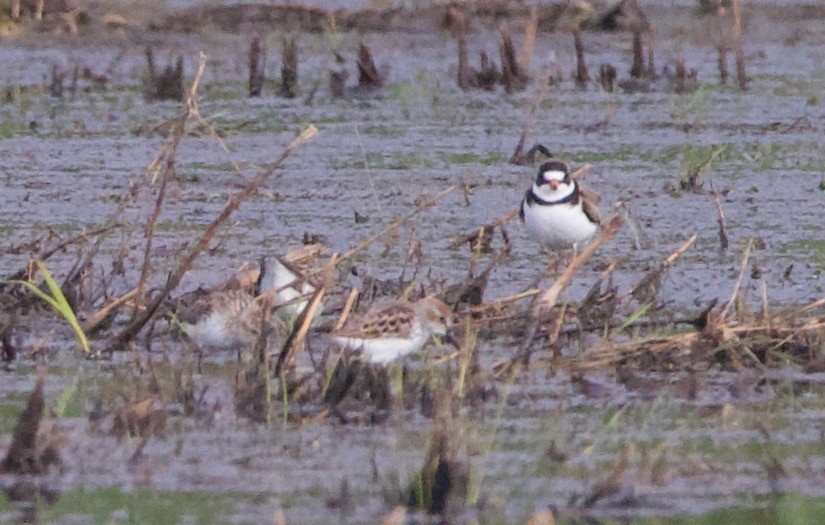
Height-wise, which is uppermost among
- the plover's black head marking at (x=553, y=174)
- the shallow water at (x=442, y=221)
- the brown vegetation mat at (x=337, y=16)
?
the brown vegetation mat at (x=337, y=16)

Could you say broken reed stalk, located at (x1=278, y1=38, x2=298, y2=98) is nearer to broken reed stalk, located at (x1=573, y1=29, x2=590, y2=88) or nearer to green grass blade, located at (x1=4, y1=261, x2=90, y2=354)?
broken reed stalk, located at (x1=573, y1=29, x2=590, y2=88)

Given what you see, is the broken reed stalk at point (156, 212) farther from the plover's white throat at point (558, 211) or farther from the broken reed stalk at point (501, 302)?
the plover's white throat at point (558, 211)

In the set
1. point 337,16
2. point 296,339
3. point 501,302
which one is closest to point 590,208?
point 501,302

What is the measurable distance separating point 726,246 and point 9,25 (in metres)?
9.49

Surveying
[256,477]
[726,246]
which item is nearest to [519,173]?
[726,246]

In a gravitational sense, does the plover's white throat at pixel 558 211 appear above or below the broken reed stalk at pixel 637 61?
below

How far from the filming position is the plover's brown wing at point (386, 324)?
6203 millimetres

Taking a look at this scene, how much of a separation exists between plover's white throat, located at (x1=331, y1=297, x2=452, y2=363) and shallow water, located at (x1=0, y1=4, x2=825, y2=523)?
0.31 meters

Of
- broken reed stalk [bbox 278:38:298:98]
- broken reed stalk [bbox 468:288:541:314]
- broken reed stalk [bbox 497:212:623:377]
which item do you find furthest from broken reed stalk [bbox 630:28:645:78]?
broken reed stalk [bbox 497:212:623:377]

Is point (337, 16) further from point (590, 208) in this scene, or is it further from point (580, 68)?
point (590, 208)

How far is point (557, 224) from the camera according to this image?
8750 mm

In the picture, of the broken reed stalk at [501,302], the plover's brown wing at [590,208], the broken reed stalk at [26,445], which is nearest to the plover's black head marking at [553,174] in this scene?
the plover's brown wing at [590,208]

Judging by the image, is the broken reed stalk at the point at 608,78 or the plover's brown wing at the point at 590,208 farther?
the broken reed stalk at the point at 608,78

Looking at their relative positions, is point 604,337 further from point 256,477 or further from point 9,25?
point 9,25
